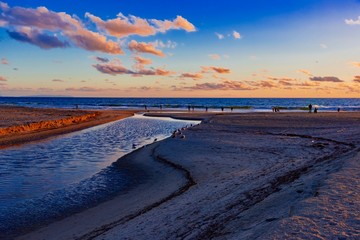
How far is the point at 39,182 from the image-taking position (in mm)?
15047

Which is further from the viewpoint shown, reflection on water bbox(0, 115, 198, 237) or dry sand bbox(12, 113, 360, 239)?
reflection on water bbox(0, 115, 198, 237)

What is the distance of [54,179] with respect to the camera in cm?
1556

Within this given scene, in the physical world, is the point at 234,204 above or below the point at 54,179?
above

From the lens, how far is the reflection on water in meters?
11.4

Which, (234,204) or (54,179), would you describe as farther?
(54,179)

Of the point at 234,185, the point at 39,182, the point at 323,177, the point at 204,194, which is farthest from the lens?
the point at 39,182

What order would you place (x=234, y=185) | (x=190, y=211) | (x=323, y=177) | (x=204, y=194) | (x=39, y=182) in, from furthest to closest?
(x=39, y=182)
(x=234, y=185)
(x=204, y=194)
(x=323, y=177)
(x=190, y=211)

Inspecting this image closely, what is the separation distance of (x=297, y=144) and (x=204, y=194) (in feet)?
41.0

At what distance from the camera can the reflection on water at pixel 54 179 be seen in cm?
1139

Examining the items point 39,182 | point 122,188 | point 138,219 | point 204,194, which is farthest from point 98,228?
point 39,182

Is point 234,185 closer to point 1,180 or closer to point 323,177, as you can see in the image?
point 323,177

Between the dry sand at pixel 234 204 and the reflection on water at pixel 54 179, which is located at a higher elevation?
the dry sand at pixel 234 204

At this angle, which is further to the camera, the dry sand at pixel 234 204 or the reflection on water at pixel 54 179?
the reflection on water at pixel 54 179

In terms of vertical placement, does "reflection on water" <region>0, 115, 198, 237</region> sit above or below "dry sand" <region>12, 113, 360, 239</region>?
below
